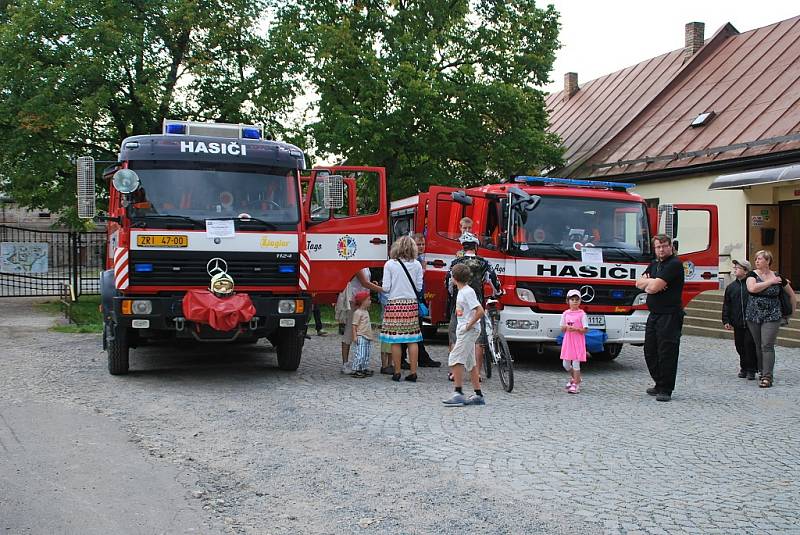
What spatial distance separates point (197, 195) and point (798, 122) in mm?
15018

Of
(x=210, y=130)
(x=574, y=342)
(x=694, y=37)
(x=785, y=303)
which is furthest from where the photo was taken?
(x=694, y=37)

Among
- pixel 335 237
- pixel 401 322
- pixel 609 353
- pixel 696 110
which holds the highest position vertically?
pixel 696 110

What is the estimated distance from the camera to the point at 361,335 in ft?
34.7

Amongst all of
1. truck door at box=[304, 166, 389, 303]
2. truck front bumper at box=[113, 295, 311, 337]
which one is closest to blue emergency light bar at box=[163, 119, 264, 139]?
truck door at box=[304, 166, 389, 303]

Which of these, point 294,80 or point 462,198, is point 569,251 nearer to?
point 462,198

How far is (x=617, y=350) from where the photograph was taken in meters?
12.7

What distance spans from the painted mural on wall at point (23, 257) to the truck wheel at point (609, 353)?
1743cm

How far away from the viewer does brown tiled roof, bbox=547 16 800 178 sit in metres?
20.4

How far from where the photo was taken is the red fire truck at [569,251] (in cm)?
1130

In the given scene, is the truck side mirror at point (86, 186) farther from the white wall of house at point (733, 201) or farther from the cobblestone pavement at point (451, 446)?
the white wall of house at point (733, 201)

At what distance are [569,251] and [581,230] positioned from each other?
16.9 inches

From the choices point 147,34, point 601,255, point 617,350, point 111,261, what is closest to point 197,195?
point 111,261

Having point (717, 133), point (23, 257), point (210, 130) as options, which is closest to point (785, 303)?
point (210, 130)

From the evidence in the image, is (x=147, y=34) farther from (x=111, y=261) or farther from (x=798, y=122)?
(x=798, y=122)
